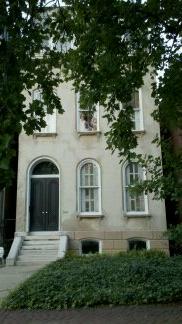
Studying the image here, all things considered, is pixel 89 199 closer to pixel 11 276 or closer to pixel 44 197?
pixel 44 197

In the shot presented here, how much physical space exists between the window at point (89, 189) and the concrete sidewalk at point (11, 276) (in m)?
4.52

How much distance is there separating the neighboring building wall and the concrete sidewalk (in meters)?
3.49

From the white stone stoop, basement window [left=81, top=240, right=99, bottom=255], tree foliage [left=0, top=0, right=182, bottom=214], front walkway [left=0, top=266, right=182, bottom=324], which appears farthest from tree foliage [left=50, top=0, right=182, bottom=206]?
basement window [left=81, top=240, right=99, bottom=255]

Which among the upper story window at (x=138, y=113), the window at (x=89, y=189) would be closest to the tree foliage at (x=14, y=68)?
the window at (x=89, y=189)

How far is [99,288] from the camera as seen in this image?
8.31m

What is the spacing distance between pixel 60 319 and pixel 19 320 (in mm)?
749

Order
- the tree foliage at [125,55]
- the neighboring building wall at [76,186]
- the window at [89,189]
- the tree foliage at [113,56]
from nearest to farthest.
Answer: the tree foliage at [113,56]
the tree foliage at [125,55]
the neighboring building wall at [76,186]
the window at [89,189]

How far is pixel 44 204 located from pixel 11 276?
6337 mm

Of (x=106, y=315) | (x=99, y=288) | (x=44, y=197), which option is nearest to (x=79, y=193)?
(x=44, y=197)

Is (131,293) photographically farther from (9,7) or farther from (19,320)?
(9,7)

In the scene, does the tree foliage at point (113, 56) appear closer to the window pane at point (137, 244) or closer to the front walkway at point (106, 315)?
the front walkway at point (106, 315)

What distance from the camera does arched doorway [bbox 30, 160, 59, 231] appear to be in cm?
1803

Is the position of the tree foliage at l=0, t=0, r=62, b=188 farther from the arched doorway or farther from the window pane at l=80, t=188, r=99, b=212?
the arched doorway

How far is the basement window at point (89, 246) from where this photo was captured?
17.6 metres
